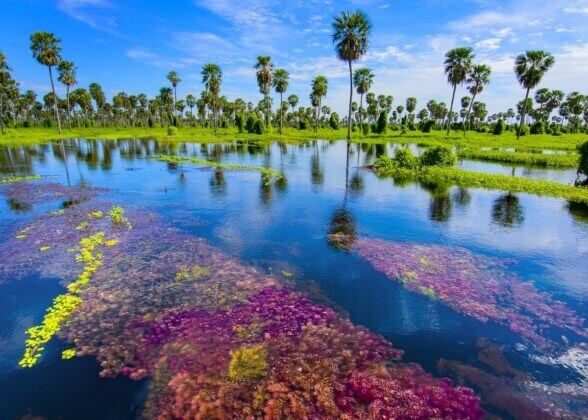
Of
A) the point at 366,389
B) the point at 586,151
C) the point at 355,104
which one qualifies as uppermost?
the point at 355,104

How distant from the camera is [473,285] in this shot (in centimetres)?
1324

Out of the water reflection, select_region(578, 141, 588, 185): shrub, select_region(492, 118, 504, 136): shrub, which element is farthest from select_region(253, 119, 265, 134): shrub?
the water reflection

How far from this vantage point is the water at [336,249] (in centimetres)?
854

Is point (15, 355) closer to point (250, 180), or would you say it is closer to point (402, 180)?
point (250, 180)

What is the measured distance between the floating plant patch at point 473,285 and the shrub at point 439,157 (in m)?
24.6

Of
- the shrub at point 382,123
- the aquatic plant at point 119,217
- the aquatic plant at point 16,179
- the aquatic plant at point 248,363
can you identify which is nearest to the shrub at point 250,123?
the shrub at point 382,123

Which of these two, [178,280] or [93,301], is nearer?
[93,301]

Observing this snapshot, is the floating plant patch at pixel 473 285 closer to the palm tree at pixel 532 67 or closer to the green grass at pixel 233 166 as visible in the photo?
the green grass at pixel 233 166

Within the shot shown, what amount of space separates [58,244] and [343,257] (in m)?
13.6

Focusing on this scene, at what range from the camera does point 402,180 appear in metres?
34.5

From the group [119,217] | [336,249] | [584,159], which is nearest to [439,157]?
[584,159]

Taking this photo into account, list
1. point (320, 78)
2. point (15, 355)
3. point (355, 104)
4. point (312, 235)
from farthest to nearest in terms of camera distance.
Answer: point (355, 104), point (320, 78), point (312, 235), point (15, 355)

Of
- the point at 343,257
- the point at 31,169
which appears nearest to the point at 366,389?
the point at 343,257

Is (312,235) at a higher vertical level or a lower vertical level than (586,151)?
lower
